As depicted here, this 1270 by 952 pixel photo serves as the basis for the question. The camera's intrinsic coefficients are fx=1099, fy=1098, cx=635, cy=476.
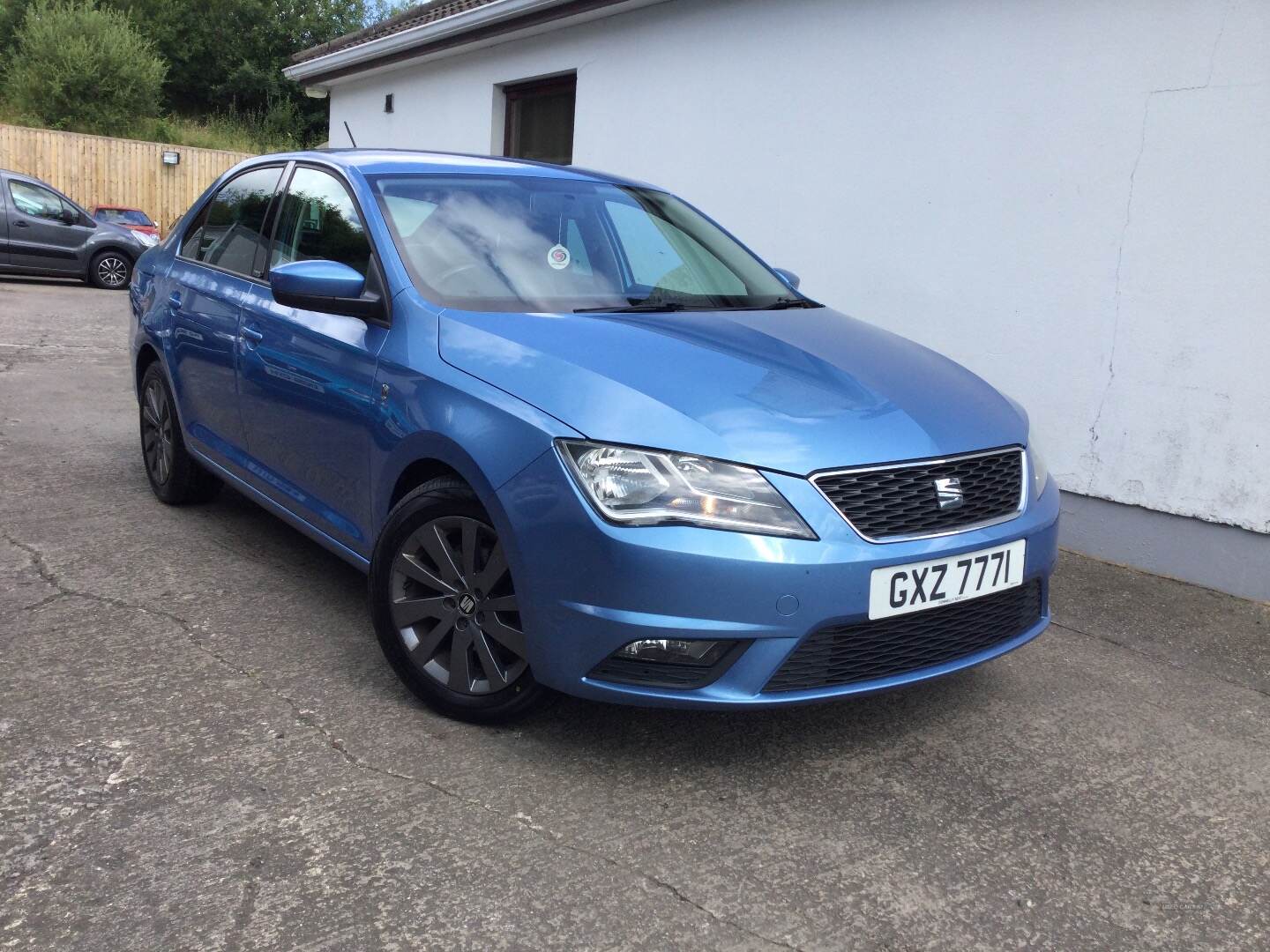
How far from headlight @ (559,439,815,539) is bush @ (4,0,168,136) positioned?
1350 inches

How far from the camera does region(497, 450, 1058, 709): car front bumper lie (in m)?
2.43

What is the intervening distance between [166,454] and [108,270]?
14016mm

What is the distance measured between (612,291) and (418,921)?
78.0 inches

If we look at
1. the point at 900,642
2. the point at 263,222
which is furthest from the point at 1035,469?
the point at 263,222

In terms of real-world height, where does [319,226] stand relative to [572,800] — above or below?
above

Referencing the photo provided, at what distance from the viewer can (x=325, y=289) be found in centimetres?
315

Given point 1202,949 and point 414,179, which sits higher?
point 414,179

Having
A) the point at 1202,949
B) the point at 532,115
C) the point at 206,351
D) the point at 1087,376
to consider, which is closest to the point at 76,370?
the point at 532,115

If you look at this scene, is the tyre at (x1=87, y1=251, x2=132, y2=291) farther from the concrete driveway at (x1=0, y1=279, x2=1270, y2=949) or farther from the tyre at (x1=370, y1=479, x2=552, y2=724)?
the tyre at (x1=370, y1=479, x2=552, y2=724)

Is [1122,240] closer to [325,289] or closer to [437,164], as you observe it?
[437,164]

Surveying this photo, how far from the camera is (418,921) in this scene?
2.13m

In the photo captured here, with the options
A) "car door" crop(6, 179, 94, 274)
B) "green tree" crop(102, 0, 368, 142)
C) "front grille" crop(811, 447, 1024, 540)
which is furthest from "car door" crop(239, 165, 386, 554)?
"green tree" crop(102, 0, 368, 142)

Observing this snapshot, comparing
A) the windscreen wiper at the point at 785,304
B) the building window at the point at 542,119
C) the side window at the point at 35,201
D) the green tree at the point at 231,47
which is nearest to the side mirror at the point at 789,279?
the windscreen wiper at the point at 785,304

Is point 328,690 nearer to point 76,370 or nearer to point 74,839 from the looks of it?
point 74,839
